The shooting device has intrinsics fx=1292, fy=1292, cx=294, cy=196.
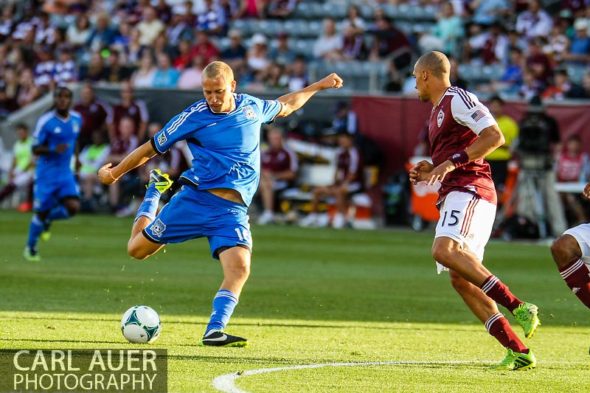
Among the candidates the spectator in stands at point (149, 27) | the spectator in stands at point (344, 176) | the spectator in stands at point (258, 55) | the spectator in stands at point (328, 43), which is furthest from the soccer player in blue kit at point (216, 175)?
the spectator in stands at point (149, 27)

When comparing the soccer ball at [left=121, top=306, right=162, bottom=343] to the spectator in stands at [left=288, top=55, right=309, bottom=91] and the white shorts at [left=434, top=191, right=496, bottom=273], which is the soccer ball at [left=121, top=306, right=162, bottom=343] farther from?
the spectator in stands at [left=288, top=55, right=309, bottom=91]

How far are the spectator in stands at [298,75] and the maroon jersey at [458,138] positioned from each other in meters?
17.6

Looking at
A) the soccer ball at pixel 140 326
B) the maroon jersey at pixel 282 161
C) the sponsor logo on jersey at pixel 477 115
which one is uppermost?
the sponsor logo on jersey at pixel 477 115

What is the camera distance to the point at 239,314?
42.3 feet

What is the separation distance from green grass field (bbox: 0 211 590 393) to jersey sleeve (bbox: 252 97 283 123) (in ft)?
6.17

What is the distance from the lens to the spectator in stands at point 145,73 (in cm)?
2953

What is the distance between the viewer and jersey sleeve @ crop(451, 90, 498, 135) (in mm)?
9547

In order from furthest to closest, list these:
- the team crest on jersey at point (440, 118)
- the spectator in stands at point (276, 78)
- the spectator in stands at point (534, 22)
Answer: the spectator in stands at point (534, 22)
the spectator in stands at point (276, 78)
the team crest on jersey at point (440, 118)

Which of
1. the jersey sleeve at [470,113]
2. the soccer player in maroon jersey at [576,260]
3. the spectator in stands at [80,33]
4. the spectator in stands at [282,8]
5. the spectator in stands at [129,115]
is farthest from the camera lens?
the spectator in stands at [80,33]

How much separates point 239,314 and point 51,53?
20117 millimetres

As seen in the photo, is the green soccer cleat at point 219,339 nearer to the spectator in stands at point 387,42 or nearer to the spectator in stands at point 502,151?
the spectator in stands at point 502,151

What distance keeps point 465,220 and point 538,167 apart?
14.7 metres

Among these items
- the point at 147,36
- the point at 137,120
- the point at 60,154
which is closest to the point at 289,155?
the point at 137,120

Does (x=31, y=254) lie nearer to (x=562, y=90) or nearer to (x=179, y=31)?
(x=562, y=90)
